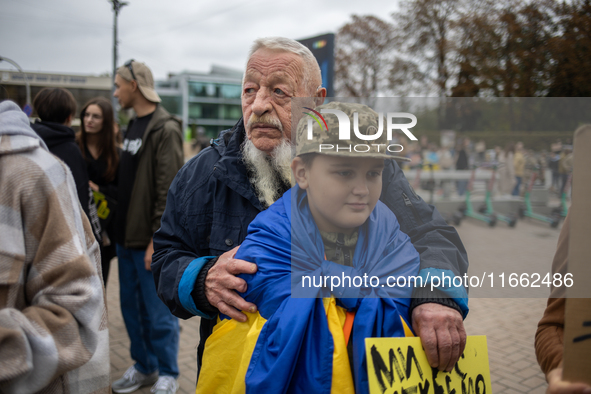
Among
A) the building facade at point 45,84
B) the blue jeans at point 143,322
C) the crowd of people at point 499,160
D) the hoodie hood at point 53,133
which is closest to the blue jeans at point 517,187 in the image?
the crowd of people at point 499,160

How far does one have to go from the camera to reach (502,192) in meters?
1.32

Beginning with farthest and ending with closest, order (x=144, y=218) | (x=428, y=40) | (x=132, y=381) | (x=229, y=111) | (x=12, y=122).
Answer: (x=229, y=111)
(x=428, y=40)
(x=132, y=381)
(x=144, y=218)
(x=12, y=122)

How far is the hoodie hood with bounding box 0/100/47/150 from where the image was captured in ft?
4.19

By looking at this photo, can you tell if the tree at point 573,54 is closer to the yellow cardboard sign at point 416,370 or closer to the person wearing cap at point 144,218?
the person wearing cap at point 144,218

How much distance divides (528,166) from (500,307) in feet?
16.0

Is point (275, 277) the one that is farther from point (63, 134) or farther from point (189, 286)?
point (63, 134)

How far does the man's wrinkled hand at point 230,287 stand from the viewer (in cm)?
133

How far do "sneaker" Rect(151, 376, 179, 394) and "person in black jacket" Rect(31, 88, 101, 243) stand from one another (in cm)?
122

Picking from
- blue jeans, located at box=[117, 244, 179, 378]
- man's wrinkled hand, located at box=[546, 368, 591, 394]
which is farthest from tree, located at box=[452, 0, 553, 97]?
man's wrinkled hand, located at box=[546, 368, 591, 394]

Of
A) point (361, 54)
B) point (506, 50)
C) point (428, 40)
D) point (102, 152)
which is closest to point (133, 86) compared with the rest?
point (102, 152)

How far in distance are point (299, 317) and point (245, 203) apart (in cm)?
66

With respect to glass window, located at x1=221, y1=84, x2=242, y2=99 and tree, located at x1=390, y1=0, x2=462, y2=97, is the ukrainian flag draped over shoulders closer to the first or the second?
tree, located at x1=390, y1=0, x2=462, y2=97

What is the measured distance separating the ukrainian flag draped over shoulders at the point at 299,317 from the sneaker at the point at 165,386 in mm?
2219

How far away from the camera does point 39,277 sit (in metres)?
1.24
